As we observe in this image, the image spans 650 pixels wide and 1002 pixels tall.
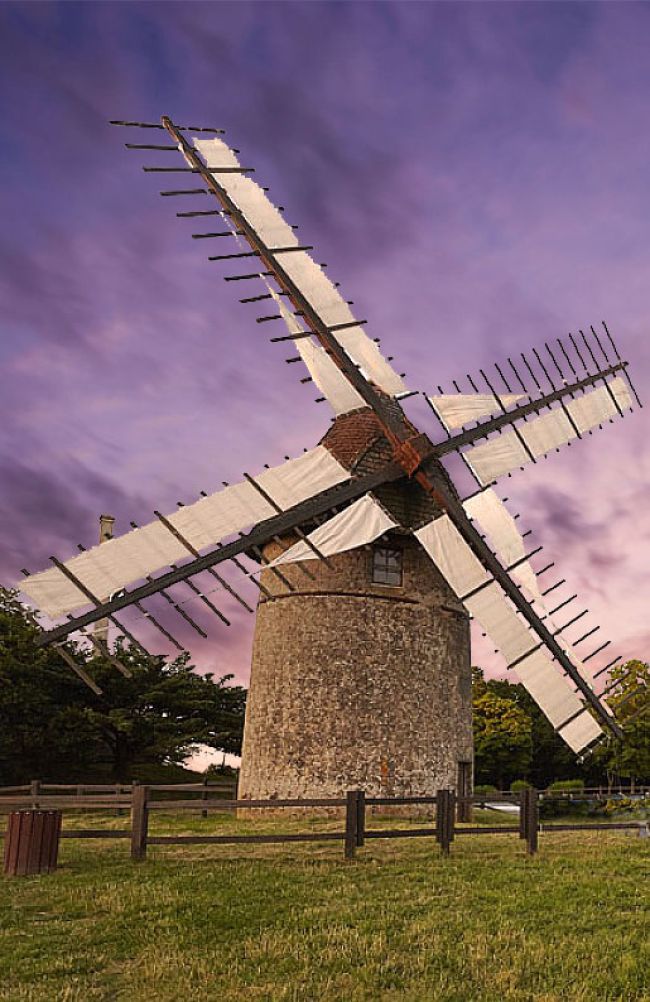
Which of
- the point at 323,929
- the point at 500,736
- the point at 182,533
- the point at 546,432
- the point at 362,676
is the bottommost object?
the point at 323,929

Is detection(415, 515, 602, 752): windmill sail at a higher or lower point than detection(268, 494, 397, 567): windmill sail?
lower

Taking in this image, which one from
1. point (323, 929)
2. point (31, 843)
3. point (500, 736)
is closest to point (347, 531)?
point (31, 843)

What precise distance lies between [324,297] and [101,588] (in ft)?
30.7

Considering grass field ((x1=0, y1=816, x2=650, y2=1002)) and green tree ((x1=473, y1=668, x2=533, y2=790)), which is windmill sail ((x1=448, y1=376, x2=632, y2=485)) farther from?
green tree ((x1=473, y1=668, x2=533, y2=790))

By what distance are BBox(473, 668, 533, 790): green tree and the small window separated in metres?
26.3

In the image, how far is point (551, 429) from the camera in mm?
21719

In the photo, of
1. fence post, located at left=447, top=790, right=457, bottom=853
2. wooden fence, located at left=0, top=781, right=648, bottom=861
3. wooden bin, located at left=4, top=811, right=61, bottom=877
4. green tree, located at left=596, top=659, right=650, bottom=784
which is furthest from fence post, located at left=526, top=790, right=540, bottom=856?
green tree, located at left=596, top=659, right=650, bottom=784

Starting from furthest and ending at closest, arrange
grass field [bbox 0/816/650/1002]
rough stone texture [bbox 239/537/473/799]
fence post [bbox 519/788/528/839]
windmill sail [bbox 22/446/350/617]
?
rough stone texture [bbox 239/537/473/799], windmill sail [bbox 22/446/350/617], fence post [bbox 519/788/528/839], grass field [bbox 0/816/650/1002]

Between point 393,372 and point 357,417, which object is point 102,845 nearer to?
point 357,417

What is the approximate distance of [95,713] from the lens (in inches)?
1187

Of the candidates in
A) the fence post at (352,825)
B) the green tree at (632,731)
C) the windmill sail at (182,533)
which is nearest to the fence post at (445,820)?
the fence post at (352,825)

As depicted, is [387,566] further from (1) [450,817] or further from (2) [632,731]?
(2) [632,731]

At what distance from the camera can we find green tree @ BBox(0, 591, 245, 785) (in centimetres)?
3030

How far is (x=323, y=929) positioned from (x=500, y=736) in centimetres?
3715
